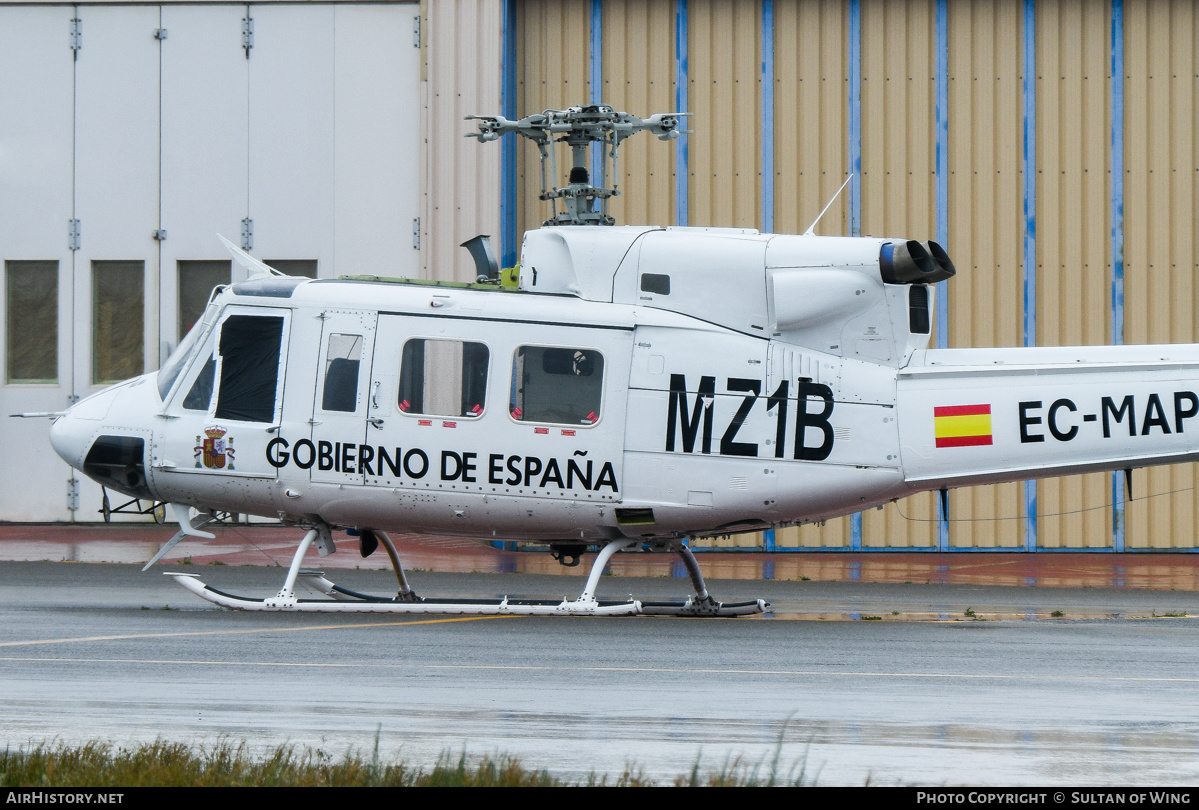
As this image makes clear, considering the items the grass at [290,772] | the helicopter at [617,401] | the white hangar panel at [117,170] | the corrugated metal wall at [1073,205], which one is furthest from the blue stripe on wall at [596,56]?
the grass at [290,772]

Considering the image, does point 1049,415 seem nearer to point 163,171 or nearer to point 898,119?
point 898,119

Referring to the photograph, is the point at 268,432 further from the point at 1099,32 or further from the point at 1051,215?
the point at 1099,32

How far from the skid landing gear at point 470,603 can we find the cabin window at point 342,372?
113 centimetres

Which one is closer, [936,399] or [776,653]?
[776,653]

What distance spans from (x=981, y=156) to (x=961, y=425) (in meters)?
9.01

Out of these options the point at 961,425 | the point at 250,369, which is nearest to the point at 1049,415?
the point at 961,425

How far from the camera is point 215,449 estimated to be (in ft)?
36.4

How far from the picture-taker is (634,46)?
18562mm

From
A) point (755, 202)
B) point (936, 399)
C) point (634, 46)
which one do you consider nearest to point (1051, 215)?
point (755, 202)

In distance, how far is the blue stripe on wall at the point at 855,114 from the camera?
18266mm

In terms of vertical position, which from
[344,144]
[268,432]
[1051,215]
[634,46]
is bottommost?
[268,432]

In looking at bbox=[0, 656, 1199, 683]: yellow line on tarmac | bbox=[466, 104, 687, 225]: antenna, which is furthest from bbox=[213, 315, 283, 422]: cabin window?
bbox=[0, 656, 1199, 683]: yellow line on tarmac

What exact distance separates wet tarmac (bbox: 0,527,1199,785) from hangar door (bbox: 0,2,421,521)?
6428 mm

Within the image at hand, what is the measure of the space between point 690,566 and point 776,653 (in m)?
2.10
